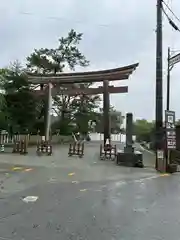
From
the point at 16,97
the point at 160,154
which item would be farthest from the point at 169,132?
the point at 16,97

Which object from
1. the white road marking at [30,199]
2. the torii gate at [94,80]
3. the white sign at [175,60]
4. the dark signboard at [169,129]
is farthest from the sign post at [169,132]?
the torii gate at [94,80]

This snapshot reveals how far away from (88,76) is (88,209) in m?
30.0

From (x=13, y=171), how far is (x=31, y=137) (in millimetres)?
30239

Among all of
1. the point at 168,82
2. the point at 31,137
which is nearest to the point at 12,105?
the point at 31,137

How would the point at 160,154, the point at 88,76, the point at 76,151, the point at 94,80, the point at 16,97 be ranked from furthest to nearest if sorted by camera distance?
1. the point at 16,97
2. the point at 94,80
3. the point at 88,76
4. the point at 76,151
5. the point at 160,154

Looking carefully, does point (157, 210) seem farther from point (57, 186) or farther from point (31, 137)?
point (31, 137)

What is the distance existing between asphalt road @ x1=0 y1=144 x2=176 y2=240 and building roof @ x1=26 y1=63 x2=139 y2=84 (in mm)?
22741

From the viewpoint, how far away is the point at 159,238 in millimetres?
5938

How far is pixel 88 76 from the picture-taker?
37531mm

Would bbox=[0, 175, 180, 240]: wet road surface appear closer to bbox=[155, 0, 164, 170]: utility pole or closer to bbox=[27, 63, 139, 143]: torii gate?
bbox=[155, 0, 164, 170]: utility pole

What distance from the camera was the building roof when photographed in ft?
117

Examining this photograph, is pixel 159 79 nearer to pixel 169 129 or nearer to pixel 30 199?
pixel 169 129

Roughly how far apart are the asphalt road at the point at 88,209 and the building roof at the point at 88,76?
22.7 meters

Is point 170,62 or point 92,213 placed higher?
point 170,62
